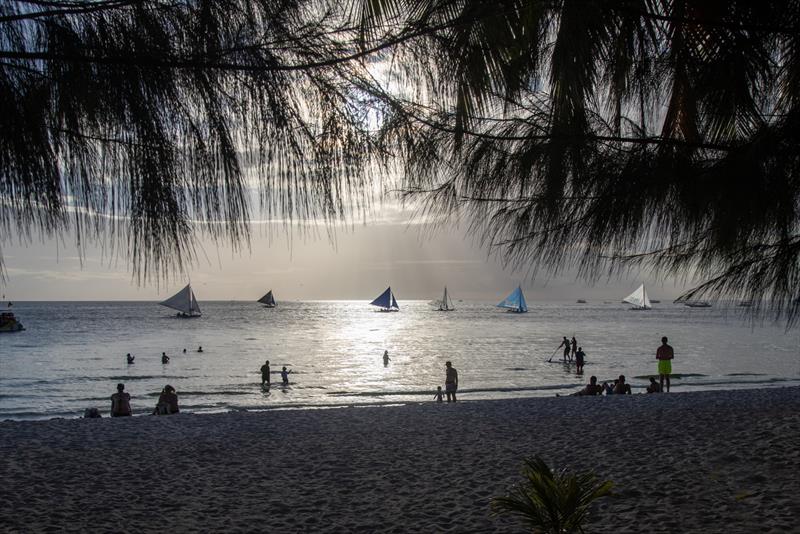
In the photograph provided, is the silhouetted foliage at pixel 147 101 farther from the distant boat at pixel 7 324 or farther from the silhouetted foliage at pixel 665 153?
the distant boat at pixel 7 324

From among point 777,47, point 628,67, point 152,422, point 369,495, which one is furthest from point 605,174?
point 152,422

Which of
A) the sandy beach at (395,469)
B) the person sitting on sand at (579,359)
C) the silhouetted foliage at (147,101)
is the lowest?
the person sitting on sand at (579,359)

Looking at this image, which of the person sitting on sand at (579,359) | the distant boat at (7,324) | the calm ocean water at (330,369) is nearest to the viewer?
the calm ocean water at (330,369)

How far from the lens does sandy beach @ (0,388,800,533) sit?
525 centimetres

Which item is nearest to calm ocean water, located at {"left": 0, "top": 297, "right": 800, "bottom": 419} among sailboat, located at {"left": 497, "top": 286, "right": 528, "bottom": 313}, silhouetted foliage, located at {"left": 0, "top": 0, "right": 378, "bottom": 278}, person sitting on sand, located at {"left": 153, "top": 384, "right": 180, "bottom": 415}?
person sitting on sand, located at {"left": 153, "top": 384, "right": 180, "bottom": 415}

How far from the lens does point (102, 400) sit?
1078 inches

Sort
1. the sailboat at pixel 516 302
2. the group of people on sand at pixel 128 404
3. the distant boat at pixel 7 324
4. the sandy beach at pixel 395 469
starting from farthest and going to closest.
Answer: the sailboat at pixel 516 302 < the distant boat at pixel 7 324 < the group of people on sand at pixel 128 404 < the sandy beach at pixel 395 469

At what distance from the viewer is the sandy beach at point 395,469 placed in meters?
5.25

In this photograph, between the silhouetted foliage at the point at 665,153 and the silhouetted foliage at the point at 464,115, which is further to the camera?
the silhouetted foliage at the point at 665,153

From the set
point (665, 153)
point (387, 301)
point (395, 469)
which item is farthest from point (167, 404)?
point (387, 301)

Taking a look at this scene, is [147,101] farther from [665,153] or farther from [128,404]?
[128,404]

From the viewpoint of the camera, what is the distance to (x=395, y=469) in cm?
690

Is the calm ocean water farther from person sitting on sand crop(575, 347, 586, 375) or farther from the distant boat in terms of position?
the distant boat

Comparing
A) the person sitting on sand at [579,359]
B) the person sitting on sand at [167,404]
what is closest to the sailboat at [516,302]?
the person sitting on sand at [579,359]
